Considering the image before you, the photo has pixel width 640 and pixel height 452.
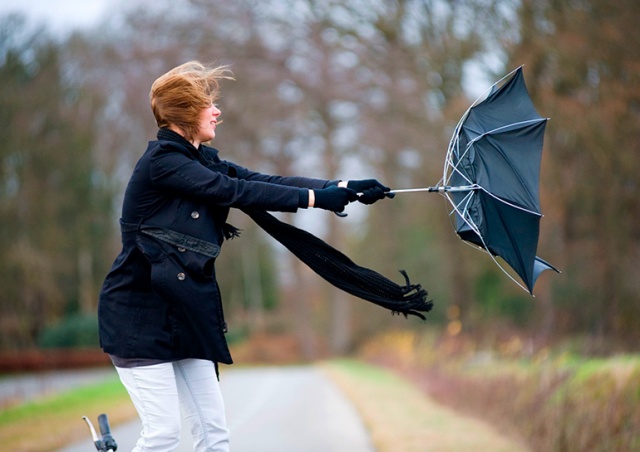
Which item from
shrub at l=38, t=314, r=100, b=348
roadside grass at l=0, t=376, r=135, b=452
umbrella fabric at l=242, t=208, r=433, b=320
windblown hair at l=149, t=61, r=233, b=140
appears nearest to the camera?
windblown hair at l=149, t=61, r=233, b=140

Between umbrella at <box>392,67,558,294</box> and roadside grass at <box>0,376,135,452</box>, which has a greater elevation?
umbrella at <box>392,67,558,294</box>

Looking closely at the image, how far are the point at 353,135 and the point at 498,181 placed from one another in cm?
2746

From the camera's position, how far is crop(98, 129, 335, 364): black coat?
4.04m

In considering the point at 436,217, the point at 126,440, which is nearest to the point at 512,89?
the point at 126,440

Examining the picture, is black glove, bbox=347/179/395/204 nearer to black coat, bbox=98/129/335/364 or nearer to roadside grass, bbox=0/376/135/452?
black coat, bbox=98/129/335/364

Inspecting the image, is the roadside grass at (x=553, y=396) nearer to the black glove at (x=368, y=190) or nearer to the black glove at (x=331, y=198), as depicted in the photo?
the black glove at (x=368, y=190)

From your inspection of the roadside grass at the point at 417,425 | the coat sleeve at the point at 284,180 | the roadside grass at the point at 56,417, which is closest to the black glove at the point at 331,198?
the coat sleeve at the point at 284,180

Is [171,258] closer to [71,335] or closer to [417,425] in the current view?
[417,425]

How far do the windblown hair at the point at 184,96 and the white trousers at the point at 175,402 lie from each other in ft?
3.56

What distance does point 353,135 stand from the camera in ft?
105

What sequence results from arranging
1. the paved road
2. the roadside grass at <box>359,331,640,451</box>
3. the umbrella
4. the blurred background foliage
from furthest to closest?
the blurred background foliage
the paved road
the roadside grass at <box>359,331,640,451</box>
the umbrella

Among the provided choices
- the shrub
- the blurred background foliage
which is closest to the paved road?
the blurred background foliage

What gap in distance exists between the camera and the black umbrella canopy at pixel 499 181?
473 centimetres

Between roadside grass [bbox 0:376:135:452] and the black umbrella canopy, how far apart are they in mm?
5478
